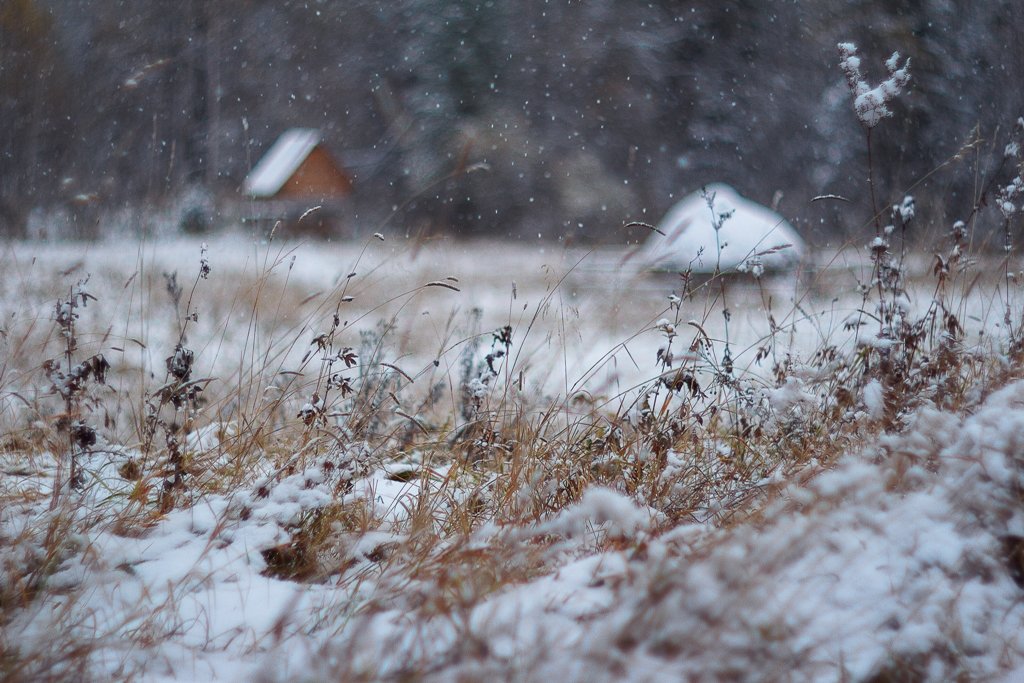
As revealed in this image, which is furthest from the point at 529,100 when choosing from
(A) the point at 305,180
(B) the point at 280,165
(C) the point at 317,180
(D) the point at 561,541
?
(D) the point at 561,541

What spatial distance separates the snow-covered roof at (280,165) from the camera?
599 inches

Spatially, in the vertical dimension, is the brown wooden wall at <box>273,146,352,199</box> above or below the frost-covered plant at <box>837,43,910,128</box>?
above

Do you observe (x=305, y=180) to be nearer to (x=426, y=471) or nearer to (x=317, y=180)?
(x=317, y=180)

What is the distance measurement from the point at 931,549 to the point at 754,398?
90 centimetres

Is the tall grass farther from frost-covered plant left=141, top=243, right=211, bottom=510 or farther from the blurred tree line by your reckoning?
the blurred tree line

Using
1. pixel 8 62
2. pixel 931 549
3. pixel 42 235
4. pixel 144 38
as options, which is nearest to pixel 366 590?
pixel 931 549

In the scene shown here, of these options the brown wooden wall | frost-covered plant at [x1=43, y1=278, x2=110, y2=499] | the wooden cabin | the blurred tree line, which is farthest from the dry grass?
the brown wooden wall

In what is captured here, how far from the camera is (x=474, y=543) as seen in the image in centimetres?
146

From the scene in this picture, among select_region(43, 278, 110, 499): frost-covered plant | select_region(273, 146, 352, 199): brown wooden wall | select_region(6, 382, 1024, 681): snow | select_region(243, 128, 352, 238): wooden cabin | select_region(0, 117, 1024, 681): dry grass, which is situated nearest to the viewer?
select_region(6, 382, 1024, 681): snow

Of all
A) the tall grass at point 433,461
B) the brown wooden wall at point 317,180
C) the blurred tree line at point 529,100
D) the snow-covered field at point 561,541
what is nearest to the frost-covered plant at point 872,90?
the tall grass at point 433,461

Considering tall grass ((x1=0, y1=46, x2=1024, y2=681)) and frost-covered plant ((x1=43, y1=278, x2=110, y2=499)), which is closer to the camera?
tall grass ((x1=0, y1=46, x2=1024, y2=681))

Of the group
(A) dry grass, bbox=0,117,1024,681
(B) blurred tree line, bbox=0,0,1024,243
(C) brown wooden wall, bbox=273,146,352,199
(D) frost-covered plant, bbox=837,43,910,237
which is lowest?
(A) dry grass, bbox=0,117,1024,681

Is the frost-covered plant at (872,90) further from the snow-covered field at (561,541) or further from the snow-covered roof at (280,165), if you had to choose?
the snow-covered roof at (280,165)

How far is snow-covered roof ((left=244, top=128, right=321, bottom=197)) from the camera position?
15.2 meters
